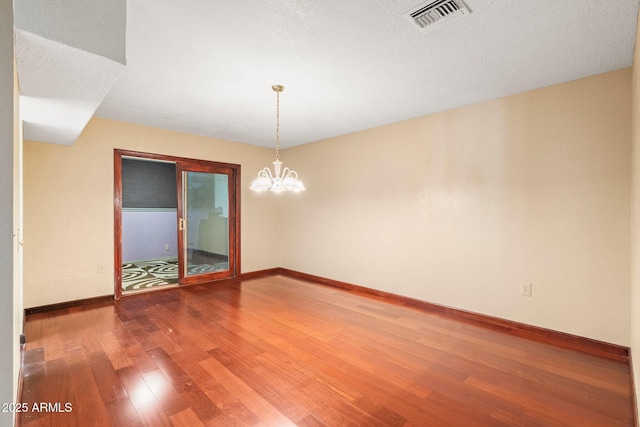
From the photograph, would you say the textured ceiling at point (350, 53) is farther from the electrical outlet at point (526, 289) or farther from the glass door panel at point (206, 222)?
the electrical outlet at point (526, 289)

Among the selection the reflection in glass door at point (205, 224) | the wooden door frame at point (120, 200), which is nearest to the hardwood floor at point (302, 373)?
the wooden door frame at point (120, 200)

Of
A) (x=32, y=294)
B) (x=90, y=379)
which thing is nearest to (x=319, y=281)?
(x=90, y=379)

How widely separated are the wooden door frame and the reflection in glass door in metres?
0.08

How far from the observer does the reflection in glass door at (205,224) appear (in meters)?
4.95

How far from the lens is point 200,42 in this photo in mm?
2211

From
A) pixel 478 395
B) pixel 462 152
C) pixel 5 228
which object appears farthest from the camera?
pixel 462 152

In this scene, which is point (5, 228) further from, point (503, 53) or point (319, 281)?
point (319, 281)

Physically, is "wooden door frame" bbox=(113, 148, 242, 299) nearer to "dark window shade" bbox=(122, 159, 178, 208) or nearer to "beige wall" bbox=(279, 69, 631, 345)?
"beige wall" bbox=(279, 69, 631, 345)

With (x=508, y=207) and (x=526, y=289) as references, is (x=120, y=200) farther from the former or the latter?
(x=526, y=289)

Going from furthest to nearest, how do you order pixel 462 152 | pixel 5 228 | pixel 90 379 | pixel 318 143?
pixel 318 143, pixel 462 152, pixel 90 379, pixel 5 228

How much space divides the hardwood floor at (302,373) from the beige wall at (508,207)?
19.1 inches

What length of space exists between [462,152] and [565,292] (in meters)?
1.82

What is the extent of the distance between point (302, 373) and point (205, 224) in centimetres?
379

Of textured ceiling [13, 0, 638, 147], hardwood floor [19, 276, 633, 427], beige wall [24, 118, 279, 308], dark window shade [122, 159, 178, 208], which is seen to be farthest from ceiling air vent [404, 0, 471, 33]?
dark window shade [122, 159, 178, 208]
